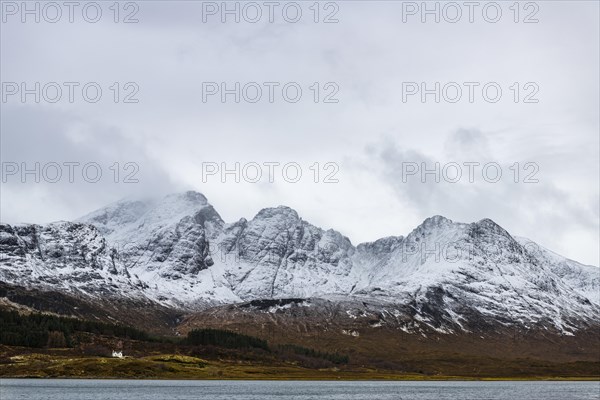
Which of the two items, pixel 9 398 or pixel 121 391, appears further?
pixel 121 391

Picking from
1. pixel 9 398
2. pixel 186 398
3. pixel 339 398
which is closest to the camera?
pixel 9 398

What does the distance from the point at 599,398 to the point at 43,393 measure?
133685mm

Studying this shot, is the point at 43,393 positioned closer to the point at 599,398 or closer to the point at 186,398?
the point at 186,398

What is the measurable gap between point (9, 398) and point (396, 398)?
89478 mm

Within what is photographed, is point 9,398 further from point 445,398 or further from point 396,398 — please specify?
point 445,398

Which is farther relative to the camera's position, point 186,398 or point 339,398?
point 339,398

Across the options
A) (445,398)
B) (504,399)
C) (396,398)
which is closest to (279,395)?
(396,398)

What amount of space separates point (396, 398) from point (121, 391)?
2682 inches

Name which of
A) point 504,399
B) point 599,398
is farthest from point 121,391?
point 599,398

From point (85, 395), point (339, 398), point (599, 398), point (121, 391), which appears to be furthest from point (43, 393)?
point (599, 398)

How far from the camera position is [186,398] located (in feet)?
577

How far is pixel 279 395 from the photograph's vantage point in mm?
198125

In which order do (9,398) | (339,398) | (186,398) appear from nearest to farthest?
(9,398)
(186,398)
(339,398)

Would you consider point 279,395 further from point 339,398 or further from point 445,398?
point 445,398
